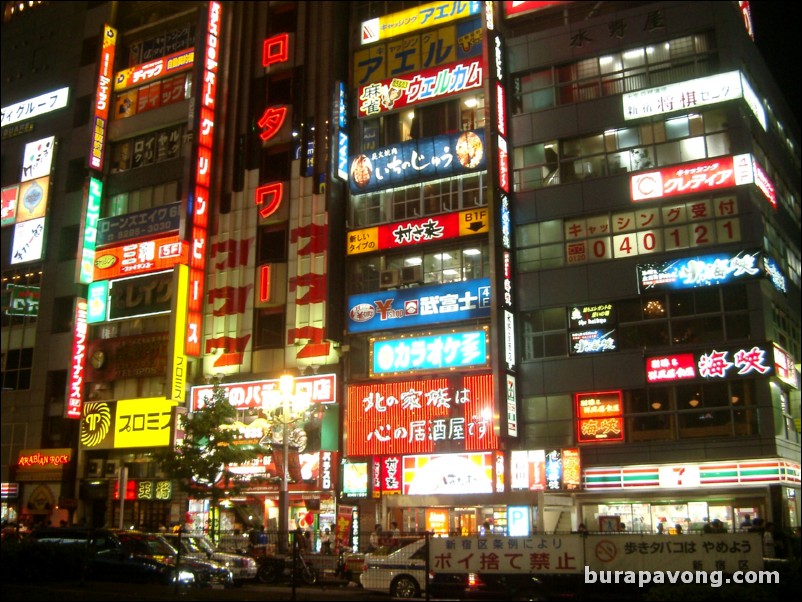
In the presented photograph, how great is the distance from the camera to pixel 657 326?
3438cm

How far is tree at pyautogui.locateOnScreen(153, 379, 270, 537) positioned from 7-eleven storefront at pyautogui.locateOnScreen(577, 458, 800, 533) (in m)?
14.2

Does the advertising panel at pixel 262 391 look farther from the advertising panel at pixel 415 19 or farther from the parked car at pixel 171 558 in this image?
the advertising panel at pixel 415 19

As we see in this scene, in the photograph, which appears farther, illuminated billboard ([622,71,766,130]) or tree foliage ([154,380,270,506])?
tree foliage ([154,380,270,506])

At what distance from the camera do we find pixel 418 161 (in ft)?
132

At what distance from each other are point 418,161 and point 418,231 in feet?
11.5

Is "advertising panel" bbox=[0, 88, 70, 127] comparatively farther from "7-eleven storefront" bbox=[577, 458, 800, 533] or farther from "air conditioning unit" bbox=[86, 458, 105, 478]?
"7-eleven storefront" bbox=[577, 458, 800, 533]

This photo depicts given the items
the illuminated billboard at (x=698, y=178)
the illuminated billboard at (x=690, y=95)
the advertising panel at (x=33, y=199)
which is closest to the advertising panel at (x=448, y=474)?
the illuminated billboard at (x=698, y=178)

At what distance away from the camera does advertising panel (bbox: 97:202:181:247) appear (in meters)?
45.1

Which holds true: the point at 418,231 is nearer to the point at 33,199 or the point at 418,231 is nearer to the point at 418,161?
the point at 418,161

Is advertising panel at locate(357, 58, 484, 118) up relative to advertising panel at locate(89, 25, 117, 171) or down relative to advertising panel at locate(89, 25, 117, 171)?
down

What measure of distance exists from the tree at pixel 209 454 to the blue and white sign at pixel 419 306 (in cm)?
753

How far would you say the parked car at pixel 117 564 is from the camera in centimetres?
2320

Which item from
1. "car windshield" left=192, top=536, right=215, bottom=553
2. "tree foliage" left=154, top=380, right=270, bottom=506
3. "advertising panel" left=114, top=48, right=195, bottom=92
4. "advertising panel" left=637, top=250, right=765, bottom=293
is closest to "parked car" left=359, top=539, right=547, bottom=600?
"car windshield" left=192, top=536, right=215, bottom=553

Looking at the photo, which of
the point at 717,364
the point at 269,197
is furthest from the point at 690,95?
the point at 269,197
